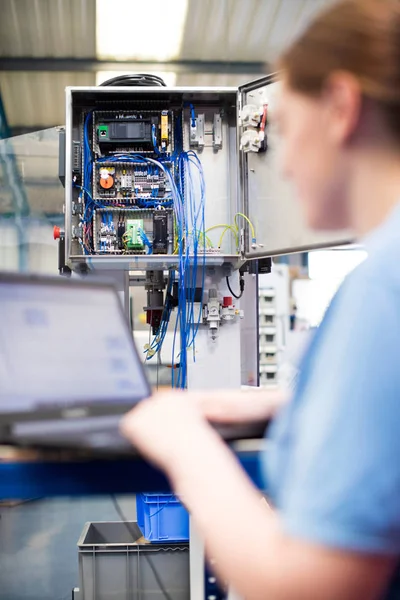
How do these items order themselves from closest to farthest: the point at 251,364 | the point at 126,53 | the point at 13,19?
the point at 251,364
the point at 13,19
the point at 126,53

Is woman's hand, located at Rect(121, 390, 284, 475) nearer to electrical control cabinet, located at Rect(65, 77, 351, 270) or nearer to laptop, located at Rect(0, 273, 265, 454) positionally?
laptop, located at Rect(0, 273, 265, 454)

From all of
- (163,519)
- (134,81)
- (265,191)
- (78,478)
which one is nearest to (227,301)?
(265,191)

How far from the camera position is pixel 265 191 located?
2.20 m

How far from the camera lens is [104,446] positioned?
591 mm

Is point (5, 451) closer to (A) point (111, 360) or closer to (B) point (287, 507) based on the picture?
(A) point (111, 360)

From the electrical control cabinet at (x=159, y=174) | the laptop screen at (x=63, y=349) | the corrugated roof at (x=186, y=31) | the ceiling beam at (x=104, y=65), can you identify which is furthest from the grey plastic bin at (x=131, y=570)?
the ceiling beam at (x=104, y=65)

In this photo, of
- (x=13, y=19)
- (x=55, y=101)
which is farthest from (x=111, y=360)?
(x=55, y=101)

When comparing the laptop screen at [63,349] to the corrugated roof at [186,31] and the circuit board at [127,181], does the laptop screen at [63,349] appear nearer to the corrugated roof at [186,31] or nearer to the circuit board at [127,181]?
the circuit board at [127,181]

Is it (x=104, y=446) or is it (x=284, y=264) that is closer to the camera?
(x=104, y=446)

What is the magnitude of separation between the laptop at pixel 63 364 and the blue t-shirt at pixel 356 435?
294 millimetres

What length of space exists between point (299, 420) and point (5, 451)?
0.39 metres

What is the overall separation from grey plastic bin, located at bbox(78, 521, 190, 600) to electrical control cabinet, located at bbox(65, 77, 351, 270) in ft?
3.65

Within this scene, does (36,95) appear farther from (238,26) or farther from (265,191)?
(265,191)

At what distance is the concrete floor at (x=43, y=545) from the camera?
8.20ft
